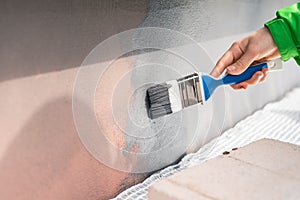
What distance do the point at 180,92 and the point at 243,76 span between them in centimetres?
14

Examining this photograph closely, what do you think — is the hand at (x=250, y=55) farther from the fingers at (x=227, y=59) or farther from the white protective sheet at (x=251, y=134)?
the white protective sheet at (x=251, y=134)

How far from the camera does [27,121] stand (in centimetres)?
63

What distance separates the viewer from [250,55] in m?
0.80

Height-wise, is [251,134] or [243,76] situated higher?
[243,76]

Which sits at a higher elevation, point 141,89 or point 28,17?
point 28,17

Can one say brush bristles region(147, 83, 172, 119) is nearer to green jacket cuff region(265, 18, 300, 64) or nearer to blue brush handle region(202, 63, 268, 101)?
blue brush handle region(202, 63, 268, 101)

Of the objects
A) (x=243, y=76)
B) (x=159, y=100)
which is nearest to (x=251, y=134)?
(x=243, y=76)

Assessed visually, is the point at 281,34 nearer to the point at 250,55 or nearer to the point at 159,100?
the point at 250,55

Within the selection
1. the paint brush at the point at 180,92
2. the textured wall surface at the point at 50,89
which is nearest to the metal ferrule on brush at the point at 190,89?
the paint brush at the point at 180,92

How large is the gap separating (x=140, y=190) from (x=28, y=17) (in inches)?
16.1

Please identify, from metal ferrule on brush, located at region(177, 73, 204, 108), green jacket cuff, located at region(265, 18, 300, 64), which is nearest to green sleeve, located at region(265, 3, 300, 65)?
green jacket cuff, located at region(265, 18, 300, 64)

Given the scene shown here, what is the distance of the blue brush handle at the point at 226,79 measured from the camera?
2.56ft

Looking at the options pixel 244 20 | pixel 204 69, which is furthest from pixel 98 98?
pixel 244 20

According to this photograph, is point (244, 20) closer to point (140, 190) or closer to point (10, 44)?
point (140, 190)
